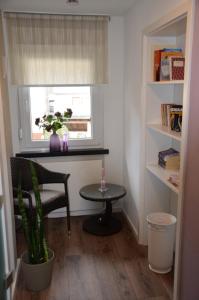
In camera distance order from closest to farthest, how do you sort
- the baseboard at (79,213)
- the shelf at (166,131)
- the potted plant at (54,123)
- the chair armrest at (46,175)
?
the shelf at (166,131), the chair armrest at (46,175), the potted plant at (54,123), the baseboard at (79,213)

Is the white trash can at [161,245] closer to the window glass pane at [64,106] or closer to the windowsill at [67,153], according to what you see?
the windowsill at [67,153]

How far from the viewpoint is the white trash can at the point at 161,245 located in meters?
2.45

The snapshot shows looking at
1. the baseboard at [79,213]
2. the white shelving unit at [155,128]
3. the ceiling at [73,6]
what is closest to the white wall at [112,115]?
the baseboard at [79,213]

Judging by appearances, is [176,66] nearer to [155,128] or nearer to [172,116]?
[172,116]

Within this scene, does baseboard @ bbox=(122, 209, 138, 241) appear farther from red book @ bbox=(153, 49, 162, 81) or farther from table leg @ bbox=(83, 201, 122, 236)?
red book @ bbox=(153, 49, 162, 81)

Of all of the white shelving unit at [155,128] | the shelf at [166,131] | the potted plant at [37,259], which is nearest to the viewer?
the shelf at [166,131]

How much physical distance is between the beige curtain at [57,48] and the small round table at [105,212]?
1.21 m

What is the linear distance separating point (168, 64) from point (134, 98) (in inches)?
27.9

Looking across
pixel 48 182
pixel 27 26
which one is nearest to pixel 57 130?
pixel 48 182

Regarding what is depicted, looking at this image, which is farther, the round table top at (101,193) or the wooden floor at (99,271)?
the round table top at (101,193)

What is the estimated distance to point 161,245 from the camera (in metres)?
2.48

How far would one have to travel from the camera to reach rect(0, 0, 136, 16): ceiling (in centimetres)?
280

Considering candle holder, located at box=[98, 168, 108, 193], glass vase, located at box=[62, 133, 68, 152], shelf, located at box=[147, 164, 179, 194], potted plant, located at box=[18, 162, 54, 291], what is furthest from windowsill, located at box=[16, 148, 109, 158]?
potted plant, located at box=[18, 162, 54, 291]

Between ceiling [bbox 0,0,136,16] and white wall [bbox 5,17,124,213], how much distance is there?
28cm
